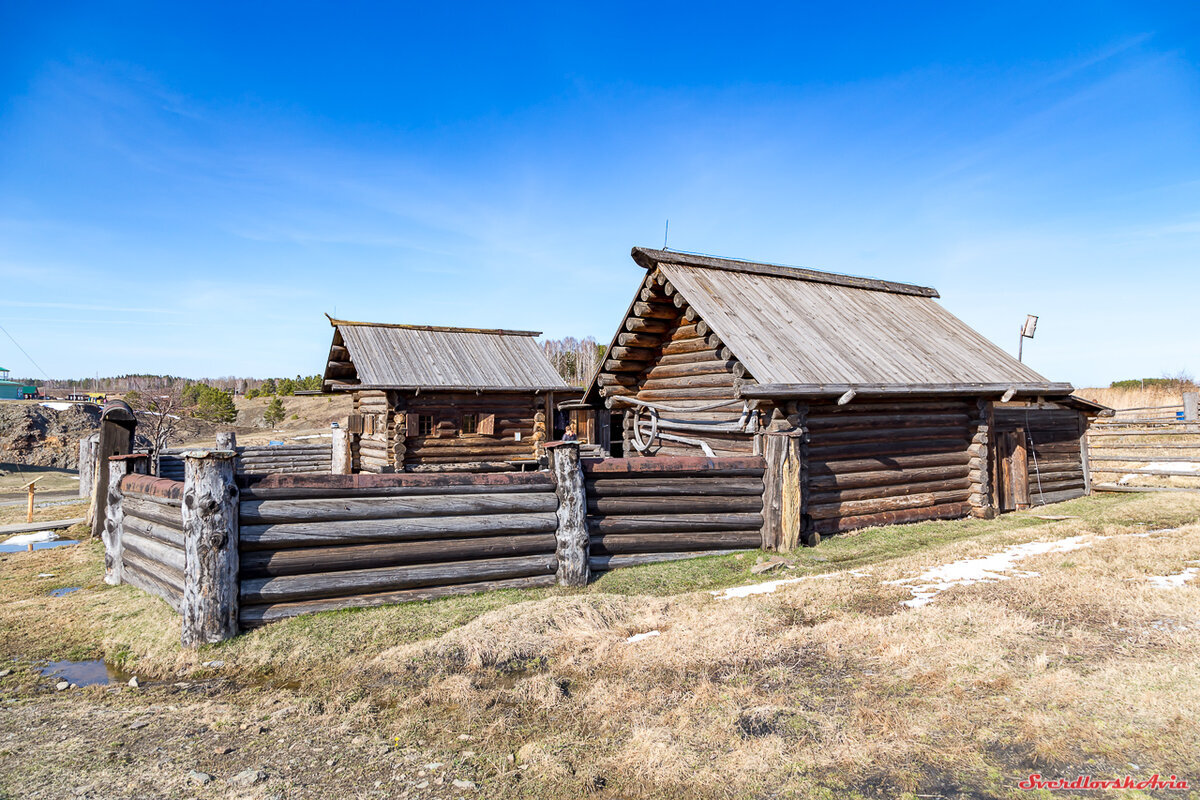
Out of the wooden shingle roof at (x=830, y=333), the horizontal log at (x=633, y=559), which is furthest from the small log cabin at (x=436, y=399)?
the horizontal log at (x=633, y=559)

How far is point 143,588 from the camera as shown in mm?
8109

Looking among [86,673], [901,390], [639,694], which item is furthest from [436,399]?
[639,694]

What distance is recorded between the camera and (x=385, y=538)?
24.1 feet

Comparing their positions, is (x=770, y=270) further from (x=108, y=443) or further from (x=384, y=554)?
(x=108, y=443)

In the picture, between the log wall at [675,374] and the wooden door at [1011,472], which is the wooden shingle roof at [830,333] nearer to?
the log wall at [675,374]

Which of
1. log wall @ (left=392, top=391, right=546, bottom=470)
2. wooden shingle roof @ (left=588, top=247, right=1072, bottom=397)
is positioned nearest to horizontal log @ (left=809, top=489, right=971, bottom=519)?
wooden shingle roof @ (left=588, top=247, right=1072, bottom=397)

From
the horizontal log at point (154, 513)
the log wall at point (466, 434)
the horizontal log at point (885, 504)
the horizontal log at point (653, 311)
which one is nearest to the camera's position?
the horizontal log at point (154, 513)

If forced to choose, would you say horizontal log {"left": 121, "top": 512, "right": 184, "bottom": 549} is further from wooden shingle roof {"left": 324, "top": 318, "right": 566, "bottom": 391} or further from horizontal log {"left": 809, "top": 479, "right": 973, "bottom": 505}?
wooden shingle roof {"left": 324, "top": 318, "right": 566, "bottom": 391}

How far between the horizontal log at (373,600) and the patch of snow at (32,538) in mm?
8228

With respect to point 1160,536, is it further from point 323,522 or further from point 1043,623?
point 323,522

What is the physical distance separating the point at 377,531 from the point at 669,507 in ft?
13.1

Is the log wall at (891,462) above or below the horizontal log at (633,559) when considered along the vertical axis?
above

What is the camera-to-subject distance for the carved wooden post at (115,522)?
28.4ft

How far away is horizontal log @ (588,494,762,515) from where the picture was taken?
28.9 feet
